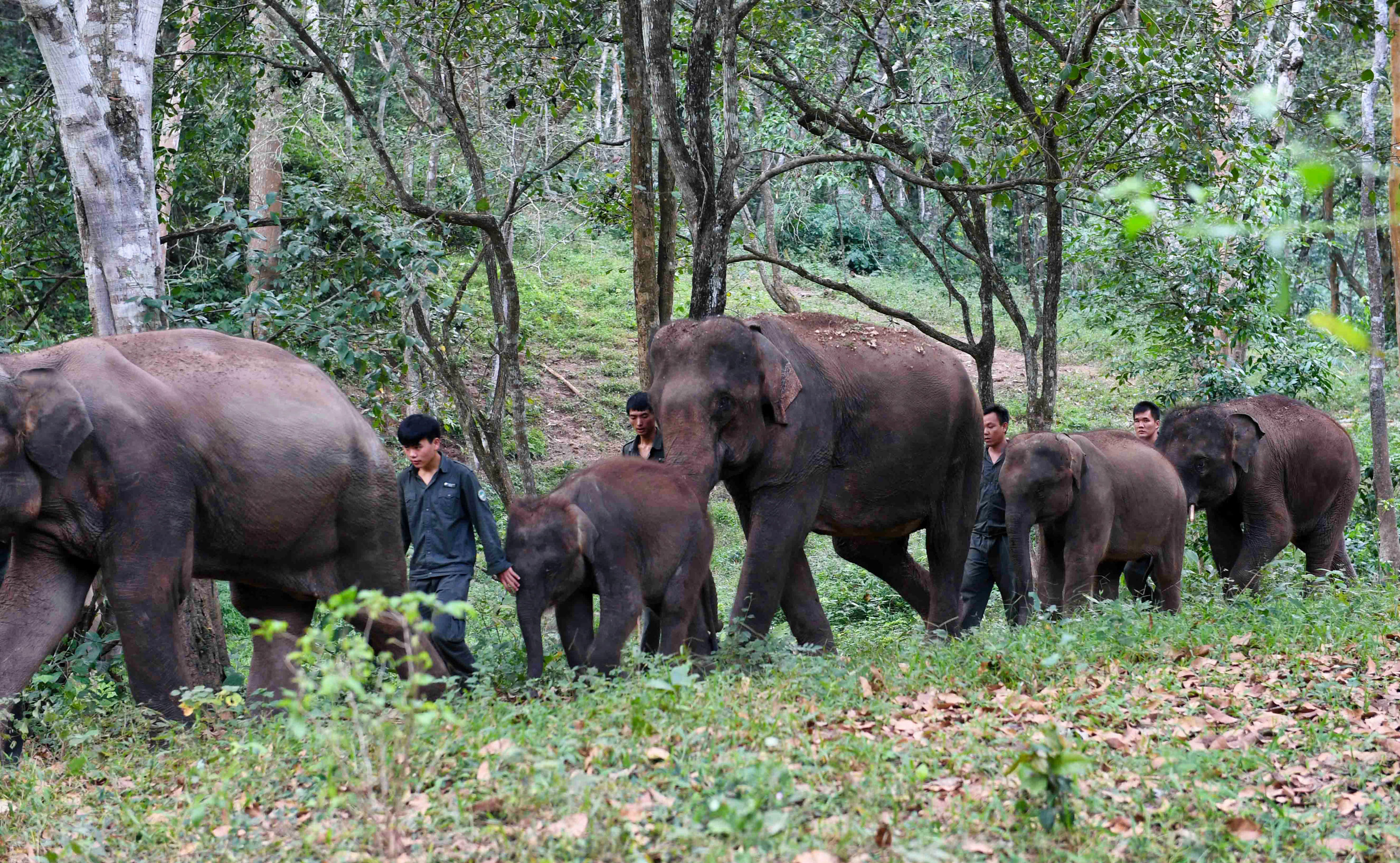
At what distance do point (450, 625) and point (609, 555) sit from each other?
42.9 inches

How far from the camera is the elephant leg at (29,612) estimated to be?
17.8ft

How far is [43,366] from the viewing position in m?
5.57

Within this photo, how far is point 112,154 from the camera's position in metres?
7.02

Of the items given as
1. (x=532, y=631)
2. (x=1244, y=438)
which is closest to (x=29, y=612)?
(x=532, y=631)

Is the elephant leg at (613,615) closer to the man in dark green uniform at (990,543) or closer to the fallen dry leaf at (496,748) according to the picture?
the fallen dry leaf at (496,748)

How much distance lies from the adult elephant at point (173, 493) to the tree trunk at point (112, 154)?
3.10 feet

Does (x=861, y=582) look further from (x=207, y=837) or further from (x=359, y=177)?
(x=207, y=837)

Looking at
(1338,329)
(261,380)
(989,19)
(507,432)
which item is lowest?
(507,432)

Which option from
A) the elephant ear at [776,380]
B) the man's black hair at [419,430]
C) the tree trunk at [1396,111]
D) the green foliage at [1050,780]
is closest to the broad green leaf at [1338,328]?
the green foliage at [1050,780]

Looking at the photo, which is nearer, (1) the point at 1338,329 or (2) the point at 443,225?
(1) the point at 1338,329

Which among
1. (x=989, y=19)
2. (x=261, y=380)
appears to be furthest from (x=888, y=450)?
(x=989, y=19)

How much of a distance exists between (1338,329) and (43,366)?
5.36m

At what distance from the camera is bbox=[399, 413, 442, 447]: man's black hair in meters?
6.94

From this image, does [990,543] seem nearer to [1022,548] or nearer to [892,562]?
[1022,548]
